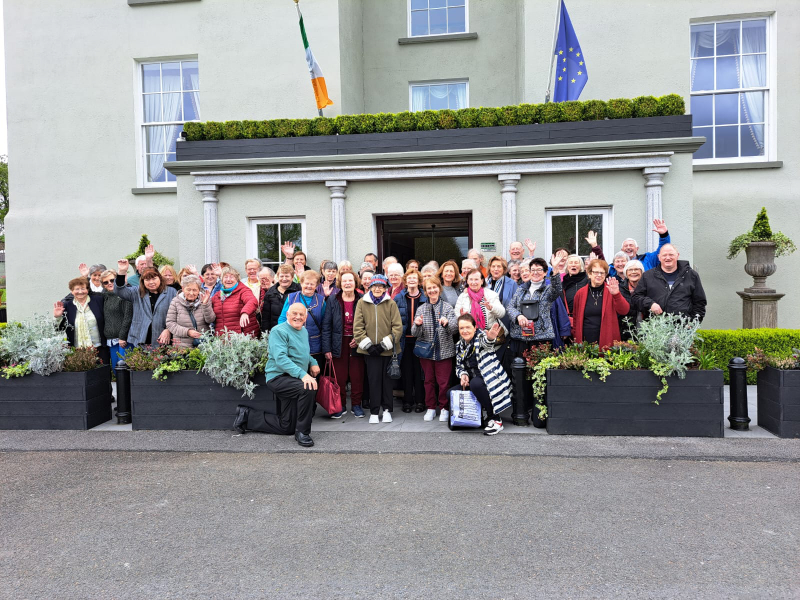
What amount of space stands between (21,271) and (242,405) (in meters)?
10.1

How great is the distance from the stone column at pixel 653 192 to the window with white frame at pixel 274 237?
5.94 m

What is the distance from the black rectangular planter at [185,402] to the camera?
23.2 ft

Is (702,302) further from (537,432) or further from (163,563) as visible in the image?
(163,563)

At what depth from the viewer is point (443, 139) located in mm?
9930

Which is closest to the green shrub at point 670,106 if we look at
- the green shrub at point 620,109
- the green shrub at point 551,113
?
the green shrub at point 620,109

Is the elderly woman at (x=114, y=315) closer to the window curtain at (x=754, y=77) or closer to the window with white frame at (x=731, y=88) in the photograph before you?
the window with white frame at (x=731, y=88)

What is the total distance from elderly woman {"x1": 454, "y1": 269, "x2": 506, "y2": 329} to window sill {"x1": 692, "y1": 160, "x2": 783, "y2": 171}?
696 cm

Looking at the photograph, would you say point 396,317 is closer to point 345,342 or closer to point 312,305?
point 345,342

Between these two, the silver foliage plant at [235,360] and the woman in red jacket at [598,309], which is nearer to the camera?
the silver foliage plant at [235,360]

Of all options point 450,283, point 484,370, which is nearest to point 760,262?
point 450,283

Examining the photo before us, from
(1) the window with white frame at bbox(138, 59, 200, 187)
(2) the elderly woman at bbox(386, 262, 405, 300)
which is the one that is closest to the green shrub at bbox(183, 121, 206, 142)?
(1) the window with white frame at bbox(138, 59, 200, 187)

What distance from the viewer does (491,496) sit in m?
4.88

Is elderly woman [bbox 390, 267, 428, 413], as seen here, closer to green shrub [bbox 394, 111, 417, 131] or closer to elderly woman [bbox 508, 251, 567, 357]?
elderly woman [bbox 508, 251, 567, 357]

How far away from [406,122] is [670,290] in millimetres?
5233
